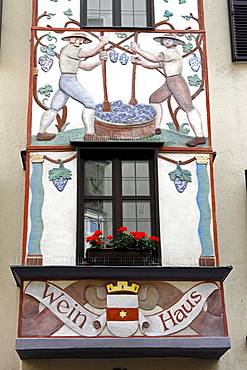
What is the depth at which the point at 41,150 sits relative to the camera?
12.4m

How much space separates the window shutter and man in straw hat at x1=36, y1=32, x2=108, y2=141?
8.58ft

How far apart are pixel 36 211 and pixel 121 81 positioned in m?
2.77

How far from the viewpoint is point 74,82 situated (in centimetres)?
1290

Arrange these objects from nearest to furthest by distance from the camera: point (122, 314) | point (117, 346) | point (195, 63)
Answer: point (117, 346) → point (122, 314) → point (195, 63)

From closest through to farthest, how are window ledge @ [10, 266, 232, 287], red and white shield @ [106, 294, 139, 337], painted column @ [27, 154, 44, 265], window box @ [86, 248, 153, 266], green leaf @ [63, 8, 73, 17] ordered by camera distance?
red and white shield @ [106, 294, 139, 337]
window ledge @ [10, 266, 232, 287]
window box @ [86, 248, 153, 266]
painted column @ [27, 154, 44, 265]
green leaf @ [63, 8, 73, 17]

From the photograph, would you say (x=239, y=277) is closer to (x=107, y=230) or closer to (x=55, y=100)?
(x=107, y=230)

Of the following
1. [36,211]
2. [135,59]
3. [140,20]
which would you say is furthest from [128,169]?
[140,20]

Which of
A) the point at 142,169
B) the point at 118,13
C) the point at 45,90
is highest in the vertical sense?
the point at 118,13

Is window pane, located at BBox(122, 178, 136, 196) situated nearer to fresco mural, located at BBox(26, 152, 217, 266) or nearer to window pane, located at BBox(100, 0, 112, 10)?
fresco mural, located at BBox(26, 152, 217, 266)

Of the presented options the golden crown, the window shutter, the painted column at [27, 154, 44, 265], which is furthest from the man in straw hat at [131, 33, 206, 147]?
the golden crown

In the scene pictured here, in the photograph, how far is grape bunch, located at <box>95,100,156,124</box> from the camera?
12648 mm

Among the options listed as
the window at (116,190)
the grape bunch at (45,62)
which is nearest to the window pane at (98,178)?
the window at (116,190)

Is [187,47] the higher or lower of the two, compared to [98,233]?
higher

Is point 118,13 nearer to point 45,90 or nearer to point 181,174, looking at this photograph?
point 45,90
